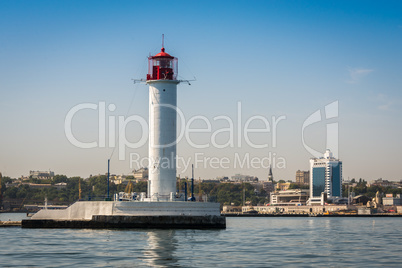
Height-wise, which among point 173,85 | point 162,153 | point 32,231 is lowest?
point 32,231

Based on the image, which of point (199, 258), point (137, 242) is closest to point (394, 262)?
point (199, 258)

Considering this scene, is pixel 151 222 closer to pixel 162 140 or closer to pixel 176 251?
pixel 162 140

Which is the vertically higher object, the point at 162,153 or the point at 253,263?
the point at 162,153

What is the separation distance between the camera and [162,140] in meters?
56.6

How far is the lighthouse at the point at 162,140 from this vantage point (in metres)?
56.6

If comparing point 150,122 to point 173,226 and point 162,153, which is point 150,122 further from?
point 173,226

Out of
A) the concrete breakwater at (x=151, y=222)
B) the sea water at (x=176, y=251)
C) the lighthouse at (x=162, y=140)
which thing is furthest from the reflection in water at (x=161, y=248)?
the lighthouse at (x=162, y=140)

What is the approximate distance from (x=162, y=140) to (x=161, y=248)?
17134 millimetres

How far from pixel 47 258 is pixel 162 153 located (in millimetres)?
21841

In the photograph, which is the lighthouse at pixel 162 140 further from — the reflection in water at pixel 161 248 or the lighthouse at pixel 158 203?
the reflection in water at pixel 161 248

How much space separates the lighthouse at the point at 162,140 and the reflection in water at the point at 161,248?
16.8 feet

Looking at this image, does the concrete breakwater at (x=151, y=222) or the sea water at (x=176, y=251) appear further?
the concrete breakwater at (x=151, y=222)

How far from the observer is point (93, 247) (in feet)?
136

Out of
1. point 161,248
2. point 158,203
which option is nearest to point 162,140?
point 158,203
